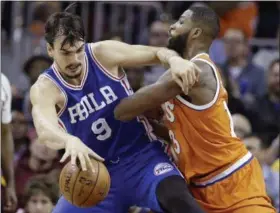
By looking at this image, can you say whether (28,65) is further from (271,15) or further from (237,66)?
(271,15)

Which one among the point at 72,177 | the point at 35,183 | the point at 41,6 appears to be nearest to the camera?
the point at 72,177

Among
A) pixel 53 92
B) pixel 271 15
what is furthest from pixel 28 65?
pixel 53 92

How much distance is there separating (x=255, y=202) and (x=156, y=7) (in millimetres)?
5916

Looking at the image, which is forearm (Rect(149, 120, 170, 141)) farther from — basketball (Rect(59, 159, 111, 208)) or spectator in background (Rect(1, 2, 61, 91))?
spectator in background (Rect(1, 2, 61, 91))

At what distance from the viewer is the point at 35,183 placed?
31.1ft

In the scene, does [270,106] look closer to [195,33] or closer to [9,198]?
[9,198]

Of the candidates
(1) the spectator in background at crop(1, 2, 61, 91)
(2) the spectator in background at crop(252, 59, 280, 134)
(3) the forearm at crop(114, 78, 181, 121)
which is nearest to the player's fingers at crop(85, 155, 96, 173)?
(3) the forearm at crop(114, 78, 181, 121)

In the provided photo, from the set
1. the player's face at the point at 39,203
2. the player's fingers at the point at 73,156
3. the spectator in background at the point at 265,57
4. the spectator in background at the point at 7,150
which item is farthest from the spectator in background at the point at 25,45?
the player's fingers at the point at 73,156

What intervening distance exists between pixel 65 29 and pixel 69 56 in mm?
189

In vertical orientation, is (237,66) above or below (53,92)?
below

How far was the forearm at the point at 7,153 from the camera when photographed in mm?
9078

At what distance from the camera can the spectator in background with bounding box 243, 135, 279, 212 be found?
10.0m

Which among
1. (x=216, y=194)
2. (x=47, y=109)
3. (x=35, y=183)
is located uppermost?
(x=47, y=109)

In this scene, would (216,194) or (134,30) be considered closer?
(216,194)
